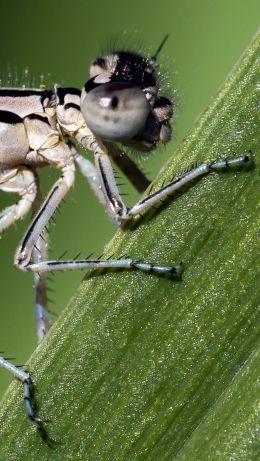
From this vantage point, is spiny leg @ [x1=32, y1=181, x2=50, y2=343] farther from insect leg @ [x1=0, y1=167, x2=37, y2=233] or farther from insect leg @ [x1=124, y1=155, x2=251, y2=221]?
insect leg @ [x1=124, y1=155, x2=251, y2=221]

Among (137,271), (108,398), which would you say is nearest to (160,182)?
(137,271)

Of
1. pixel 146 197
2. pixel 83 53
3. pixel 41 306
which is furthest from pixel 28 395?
pixel 83 53

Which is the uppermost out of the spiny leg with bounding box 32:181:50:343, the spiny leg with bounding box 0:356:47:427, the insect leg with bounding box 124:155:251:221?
the insect leg with bounding box 124:155:251:221

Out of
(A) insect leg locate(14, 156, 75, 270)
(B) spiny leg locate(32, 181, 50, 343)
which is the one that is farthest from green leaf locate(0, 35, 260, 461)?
(B) spiny leg locate(32, 181, 50, 343)

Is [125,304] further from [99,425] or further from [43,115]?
[43,115]

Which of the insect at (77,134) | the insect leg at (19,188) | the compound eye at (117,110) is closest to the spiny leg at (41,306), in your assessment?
the insect at (77,134)

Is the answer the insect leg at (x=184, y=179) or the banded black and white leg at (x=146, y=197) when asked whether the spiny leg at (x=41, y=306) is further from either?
the insect leg at (x=184, y=179)

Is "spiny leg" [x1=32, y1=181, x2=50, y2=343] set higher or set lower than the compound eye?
lower
